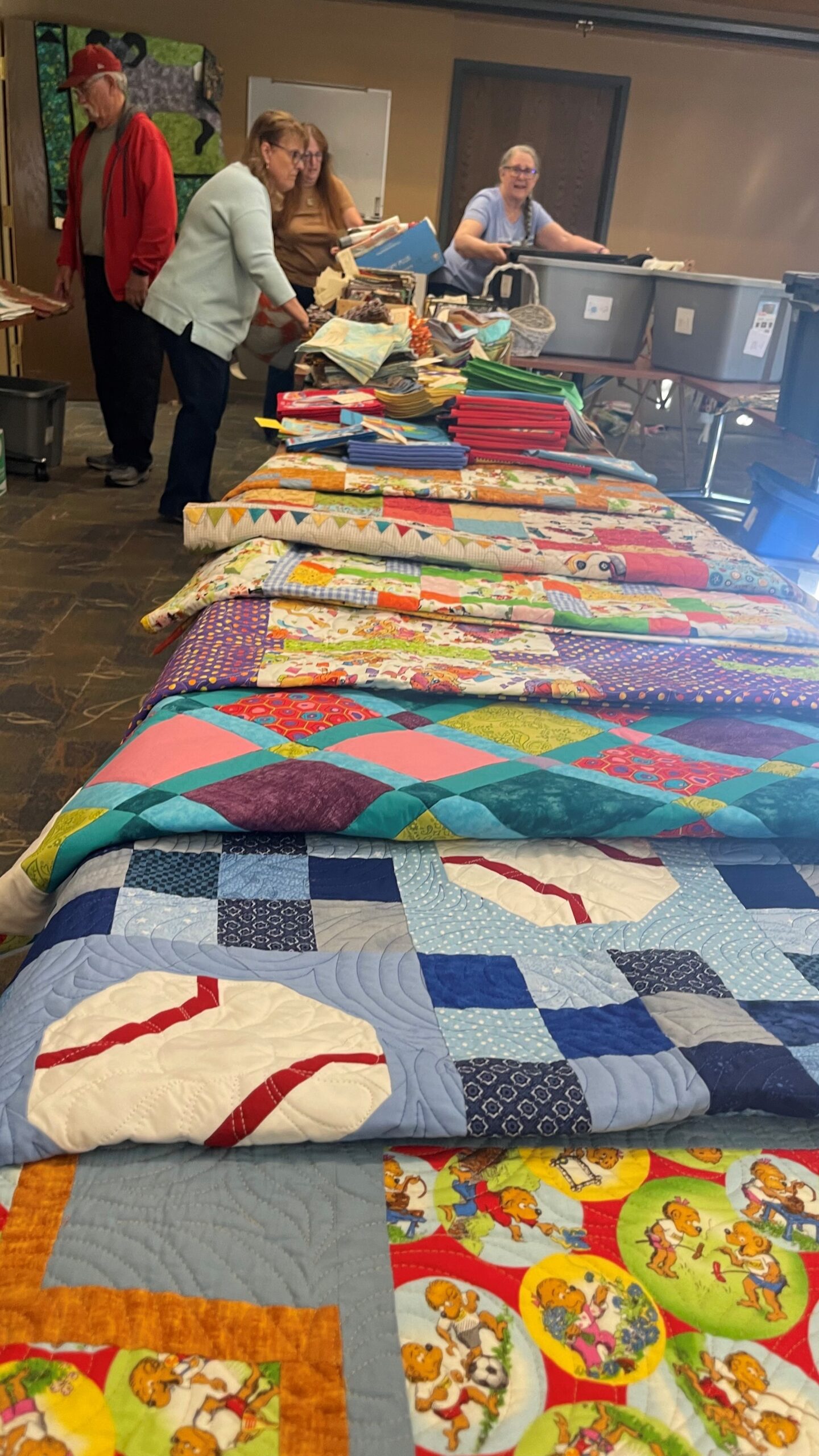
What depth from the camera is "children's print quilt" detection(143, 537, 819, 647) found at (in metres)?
1.68

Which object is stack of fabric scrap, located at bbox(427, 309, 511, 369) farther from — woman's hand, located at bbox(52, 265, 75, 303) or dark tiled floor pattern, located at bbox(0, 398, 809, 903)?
woman's hand, located at bbox(52, 265, 75, 303)

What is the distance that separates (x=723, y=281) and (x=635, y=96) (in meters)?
3.90

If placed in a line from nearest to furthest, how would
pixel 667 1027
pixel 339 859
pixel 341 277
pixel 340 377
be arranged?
pixel 667 1027 < pixel 339 859 < pixel 340 377 < pixel 341 277

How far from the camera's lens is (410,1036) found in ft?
2.76

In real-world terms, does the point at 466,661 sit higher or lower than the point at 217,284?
lower

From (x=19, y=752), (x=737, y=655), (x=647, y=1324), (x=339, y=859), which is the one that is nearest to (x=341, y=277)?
(x=19, y=752)

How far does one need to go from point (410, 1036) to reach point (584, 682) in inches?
28.2

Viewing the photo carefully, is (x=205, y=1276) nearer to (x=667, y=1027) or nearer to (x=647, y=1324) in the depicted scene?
(x=647, y=1324)

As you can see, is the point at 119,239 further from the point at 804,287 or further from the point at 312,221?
the point at 804,287

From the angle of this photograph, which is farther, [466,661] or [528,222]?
[528,222]

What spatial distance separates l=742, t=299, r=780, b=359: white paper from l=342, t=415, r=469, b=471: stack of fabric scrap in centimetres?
220

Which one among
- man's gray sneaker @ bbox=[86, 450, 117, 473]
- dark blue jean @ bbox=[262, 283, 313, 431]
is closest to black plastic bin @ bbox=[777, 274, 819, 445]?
dark blue jean @ bbox=[262, 283, 313, 431]

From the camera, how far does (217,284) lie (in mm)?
3713

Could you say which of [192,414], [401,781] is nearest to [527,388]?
[192,414]
